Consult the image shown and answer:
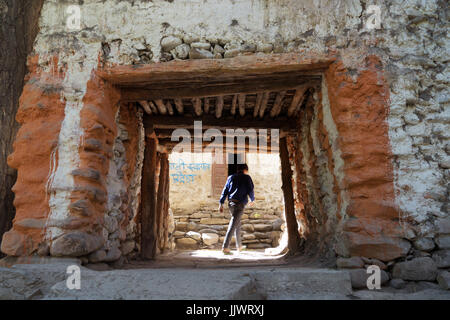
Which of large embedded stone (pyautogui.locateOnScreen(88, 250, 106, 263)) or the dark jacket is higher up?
the dark jacket

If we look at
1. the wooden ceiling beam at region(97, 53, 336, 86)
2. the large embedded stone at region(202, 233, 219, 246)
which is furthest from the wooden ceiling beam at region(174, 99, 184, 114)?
the large embedded stone at region(202, 233, 219, 246)

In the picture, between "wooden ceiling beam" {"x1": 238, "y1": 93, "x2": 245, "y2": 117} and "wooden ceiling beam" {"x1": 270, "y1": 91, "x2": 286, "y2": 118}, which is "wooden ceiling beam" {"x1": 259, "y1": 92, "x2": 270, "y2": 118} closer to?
"wooden ceiling beam" {"x1": 270, "y1": 91, "x2": 286, "y2": 118}

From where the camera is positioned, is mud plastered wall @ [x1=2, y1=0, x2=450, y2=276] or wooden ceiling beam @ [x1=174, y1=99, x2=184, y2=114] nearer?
mud plastered wall @ [x1=2, y1=0, x2=450, y2=276]

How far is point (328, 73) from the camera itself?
2814mm

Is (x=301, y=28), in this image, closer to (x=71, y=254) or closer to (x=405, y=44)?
(x=405, y=44)

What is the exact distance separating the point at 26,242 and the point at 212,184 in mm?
6954

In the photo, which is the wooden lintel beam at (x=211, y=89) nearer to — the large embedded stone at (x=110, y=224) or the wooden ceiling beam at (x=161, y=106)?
the wooden ceiling beam at (x=161, y=106)

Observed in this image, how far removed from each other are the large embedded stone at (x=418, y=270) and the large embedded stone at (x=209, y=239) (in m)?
5.85

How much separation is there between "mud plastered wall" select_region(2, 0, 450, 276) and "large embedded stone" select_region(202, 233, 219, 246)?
535 centimetres

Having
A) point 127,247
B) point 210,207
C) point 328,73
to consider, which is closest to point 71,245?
point 127,247

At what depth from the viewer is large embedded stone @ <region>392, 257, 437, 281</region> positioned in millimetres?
2293

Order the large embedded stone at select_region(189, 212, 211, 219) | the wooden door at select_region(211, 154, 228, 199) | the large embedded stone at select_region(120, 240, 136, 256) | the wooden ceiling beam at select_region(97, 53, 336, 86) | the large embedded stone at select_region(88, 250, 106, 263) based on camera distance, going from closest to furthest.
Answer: the large embedded stone at select_region(88, 250, 106, 263) < the wooden ceiling beam at select_region(97, 53, 336, 86) < the large embedded stone at select_region(120, 240, 136, 256) < the large embedded stone at select_region(189, 212, 211, 219) < the wooden door at select_region(211, 154, 228, 199)

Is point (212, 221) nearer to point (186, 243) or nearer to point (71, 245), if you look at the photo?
point (186, 243)
